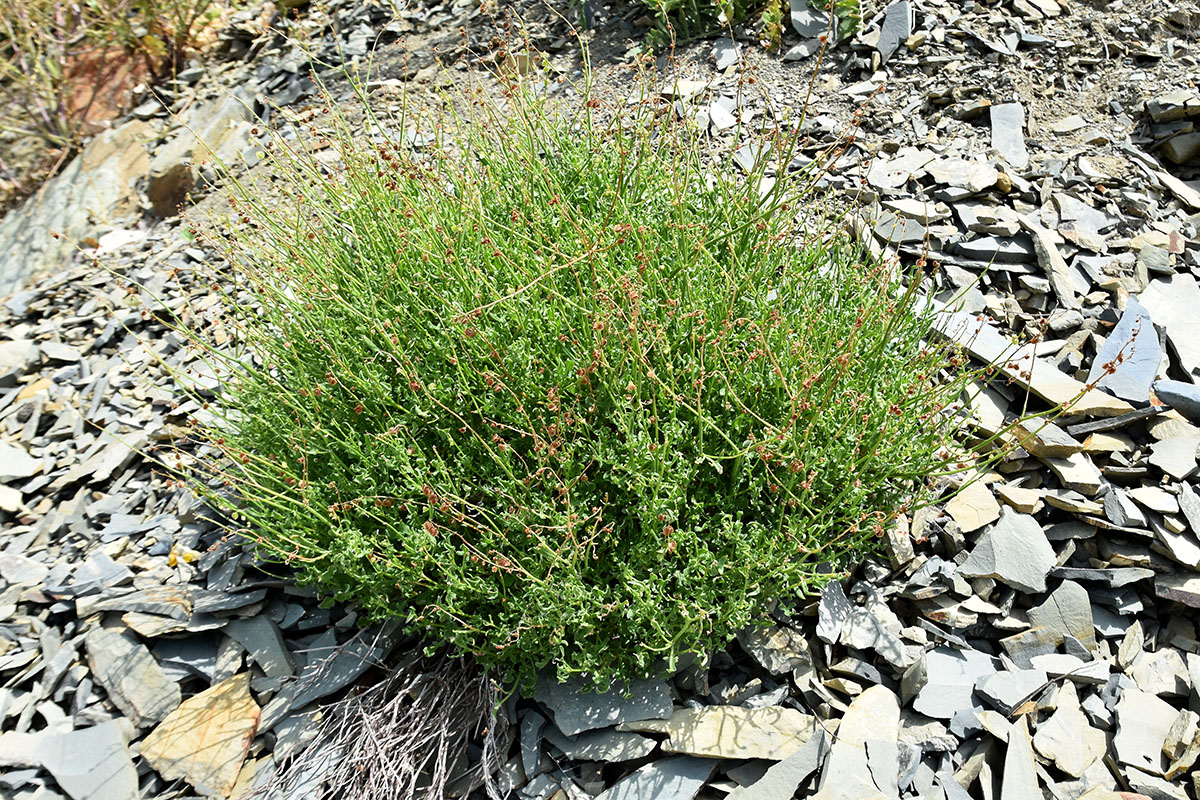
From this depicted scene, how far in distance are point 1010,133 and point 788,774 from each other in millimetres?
3238

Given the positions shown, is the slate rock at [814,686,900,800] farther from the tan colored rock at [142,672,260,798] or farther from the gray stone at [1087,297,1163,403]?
the tan colored rock at [142,672,260,798]

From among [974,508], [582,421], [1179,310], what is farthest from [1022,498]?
[582,421]

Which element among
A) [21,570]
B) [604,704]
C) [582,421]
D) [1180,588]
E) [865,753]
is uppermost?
[582,421]

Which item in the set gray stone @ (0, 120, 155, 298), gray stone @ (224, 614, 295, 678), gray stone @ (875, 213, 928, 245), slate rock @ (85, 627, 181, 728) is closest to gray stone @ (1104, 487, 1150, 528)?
gray stone @ (875, 213, 928, 245)

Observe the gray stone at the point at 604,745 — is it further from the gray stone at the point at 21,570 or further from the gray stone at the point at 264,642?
the gray stone at the point at 21,570

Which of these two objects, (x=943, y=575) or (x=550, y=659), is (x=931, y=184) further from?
(x=550, y=659)

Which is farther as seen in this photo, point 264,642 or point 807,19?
point 807,19

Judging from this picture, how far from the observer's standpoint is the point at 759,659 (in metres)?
2.72

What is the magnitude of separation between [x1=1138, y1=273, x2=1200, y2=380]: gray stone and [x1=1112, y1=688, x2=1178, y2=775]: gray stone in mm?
1272

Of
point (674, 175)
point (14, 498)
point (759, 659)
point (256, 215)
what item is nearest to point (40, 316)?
point (14, 498)

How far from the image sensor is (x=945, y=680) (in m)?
2.64

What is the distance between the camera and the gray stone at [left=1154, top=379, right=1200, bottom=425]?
2977 millimetres

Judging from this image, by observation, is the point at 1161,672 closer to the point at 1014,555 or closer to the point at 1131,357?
the point at 1014,555

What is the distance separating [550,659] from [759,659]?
0.68 metres
